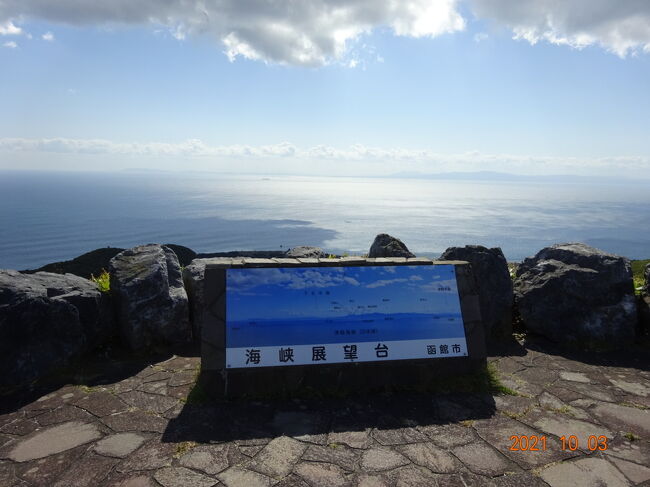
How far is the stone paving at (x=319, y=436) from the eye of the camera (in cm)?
420

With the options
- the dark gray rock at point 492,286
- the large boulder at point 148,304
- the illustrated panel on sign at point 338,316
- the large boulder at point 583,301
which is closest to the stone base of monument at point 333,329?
the illustrated panel on sign at point 338,316

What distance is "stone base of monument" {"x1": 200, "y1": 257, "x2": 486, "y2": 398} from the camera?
584 cm

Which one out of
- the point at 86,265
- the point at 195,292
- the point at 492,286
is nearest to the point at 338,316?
the point at 195,292

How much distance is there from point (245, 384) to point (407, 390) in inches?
93.3

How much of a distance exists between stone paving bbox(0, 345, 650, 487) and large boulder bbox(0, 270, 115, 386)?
0.54 m

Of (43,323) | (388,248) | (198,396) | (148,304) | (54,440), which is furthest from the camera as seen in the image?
(388,248)

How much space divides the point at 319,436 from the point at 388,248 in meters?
6.87

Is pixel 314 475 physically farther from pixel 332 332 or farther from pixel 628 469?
pixel 628 469

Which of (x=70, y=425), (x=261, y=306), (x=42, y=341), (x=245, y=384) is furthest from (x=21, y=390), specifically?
(x=261, y=306)

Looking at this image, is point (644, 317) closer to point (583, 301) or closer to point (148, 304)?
point (583, 301)

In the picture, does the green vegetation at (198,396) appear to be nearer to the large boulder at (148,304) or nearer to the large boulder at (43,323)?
the large boulder at (148,304)

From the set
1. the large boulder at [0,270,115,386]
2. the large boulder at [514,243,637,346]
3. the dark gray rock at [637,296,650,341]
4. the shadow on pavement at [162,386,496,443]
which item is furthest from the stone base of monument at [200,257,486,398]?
the dark gray rock at [637,296,650,341]
